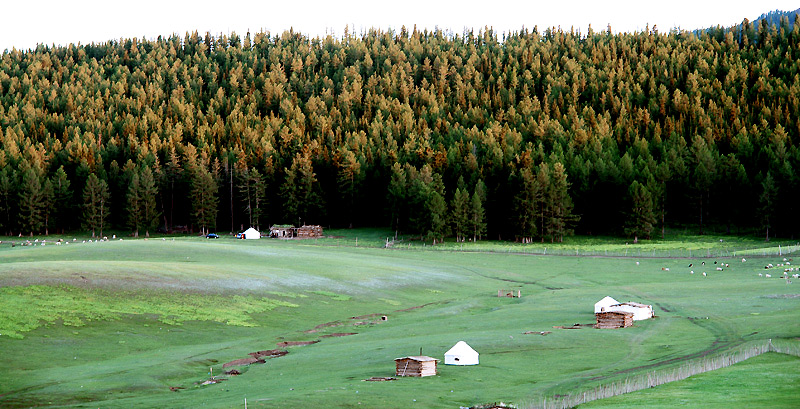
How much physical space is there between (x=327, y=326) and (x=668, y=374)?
96.1ft

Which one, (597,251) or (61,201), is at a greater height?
(61,201)

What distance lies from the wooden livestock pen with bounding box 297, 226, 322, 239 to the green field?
4770cm

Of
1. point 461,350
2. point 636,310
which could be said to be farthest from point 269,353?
point 636,310

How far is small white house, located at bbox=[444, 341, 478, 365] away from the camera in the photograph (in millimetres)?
47438

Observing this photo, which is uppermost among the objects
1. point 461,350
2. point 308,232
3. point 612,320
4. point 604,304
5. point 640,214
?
point 640,214

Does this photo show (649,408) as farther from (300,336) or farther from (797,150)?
(797,150)

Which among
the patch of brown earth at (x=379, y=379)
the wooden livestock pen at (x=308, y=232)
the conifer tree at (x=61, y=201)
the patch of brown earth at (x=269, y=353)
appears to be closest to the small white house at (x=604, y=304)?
the patch of brown earth at (x=269, y=353)

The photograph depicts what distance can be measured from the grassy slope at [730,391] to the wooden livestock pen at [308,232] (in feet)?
359

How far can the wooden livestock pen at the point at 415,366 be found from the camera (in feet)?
146

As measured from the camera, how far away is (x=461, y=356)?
47.4m

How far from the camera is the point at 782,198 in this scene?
136875 millimetres

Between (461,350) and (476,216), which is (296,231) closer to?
(476,216)

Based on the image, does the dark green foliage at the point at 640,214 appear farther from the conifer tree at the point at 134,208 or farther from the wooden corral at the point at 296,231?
the conifer tree at the point at 134,208

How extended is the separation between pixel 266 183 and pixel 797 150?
99.6 metres
